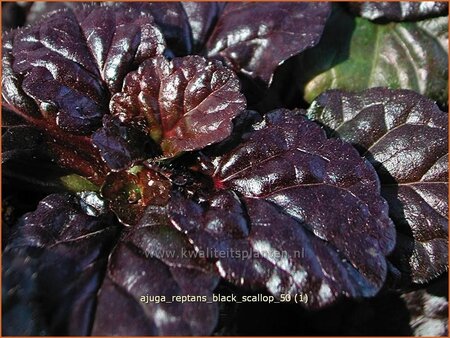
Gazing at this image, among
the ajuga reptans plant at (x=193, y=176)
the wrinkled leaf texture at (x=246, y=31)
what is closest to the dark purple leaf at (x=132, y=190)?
the ajuga reptans plant at (x=193, y=176)

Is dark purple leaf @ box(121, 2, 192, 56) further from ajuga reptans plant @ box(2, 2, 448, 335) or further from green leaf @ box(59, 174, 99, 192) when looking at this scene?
green leaf @ box(59, 174, 99, 192)

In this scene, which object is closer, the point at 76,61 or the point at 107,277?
the point at 107,277

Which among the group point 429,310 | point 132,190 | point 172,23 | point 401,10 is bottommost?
point 429,310

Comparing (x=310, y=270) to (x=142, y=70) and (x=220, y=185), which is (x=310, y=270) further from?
(x=142, y=70)

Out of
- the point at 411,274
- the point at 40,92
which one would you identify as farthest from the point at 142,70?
the point at 411,274

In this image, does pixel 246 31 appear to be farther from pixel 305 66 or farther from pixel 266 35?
pixel 305 66

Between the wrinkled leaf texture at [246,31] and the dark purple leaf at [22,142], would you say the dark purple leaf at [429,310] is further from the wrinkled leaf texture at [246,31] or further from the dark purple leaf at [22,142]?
the dark purple leaf at [22,142]

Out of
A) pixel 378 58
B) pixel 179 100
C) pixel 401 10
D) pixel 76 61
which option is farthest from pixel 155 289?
pixel 401 10
